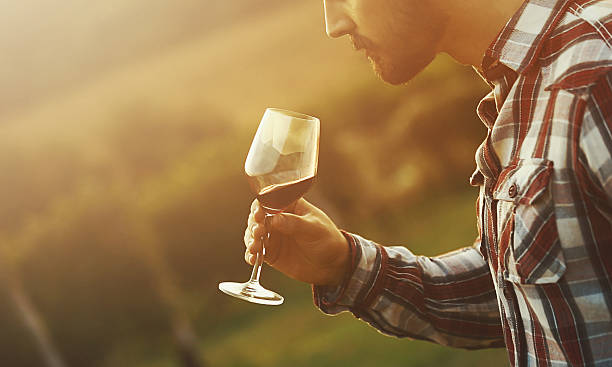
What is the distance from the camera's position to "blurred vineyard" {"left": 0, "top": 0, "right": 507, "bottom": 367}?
276cm

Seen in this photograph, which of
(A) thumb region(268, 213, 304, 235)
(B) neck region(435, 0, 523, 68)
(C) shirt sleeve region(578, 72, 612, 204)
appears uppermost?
(B) neck region(435, 0, 523, 68)

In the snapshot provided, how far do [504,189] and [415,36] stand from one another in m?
0.37

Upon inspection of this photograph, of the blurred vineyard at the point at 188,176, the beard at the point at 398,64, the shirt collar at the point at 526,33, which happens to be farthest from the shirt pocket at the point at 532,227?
the blurred vineyard at the point at 188,176

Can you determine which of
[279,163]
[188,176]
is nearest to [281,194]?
[279,163]

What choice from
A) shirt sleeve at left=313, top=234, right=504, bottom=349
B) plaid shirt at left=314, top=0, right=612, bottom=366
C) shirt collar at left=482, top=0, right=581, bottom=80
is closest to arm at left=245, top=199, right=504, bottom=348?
shirt sleeve at left=313, top=234, right=504, bottom=349

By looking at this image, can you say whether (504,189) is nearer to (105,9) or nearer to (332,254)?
(332,254)

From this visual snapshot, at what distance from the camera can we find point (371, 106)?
2.84 metres

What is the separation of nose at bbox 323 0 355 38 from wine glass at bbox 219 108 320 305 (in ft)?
0.56

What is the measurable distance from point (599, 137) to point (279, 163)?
1.86ft

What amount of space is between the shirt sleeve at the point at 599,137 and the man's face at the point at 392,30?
1.25 ft

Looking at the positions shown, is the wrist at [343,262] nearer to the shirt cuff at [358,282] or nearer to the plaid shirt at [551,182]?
the shirt cuff at [358,282]

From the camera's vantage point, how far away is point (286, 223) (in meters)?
1.21

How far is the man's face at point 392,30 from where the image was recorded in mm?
1146

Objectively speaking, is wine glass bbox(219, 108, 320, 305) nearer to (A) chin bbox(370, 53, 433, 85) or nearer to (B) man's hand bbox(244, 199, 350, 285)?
(B) man's hand bbox(244, 199, 350, 285)
